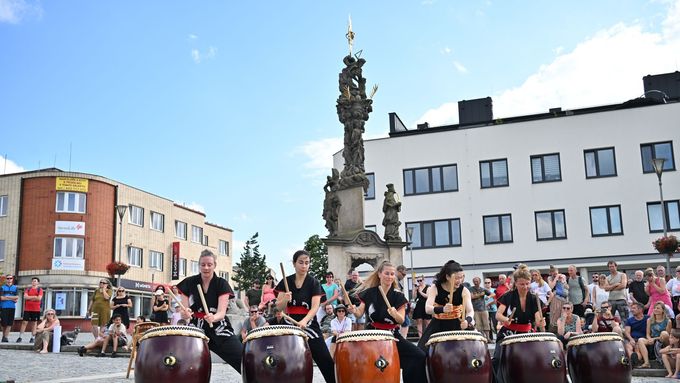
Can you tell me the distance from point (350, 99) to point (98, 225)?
33924 mm

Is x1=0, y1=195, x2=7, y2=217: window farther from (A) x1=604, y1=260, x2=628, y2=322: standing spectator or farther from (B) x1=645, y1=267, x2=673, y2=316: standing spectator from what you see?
(B) x1=645, y1=267, x2=673, y2=316: standing spectator

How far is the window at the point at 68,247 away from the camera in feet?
163

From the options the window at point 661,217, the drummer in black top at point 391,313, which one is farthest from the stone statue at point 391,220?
the window at point 661,217

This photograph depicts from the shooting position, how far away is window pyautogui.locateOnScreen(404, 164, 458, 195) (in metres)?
41.2

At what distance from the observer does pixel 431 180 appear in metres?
41.6

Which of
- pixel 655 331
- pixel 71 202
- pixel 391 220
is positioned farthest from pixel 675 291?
pixel 71 202

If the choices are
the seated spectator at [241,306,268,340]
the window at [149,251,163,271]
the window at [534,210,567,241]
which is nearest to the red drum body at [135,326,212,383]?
the seated spectator at [241,306,268,340]

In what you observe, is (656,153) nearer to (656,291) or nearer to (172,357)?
(656,291)

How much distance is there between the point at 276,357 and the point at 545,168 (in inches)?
1339

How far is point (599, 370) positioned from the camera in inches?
347

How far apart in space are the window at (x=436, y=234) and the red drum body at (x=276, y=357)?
33.0m

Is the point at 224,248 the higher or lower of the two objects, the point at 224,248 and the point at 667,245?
the higher

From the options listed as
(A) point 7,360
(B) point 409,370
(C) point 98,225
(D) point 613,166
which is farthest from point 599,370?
(C) point 98,225

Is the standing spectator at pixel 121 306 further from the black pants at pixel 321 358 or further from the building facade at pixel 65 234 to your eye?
the building facade at pixel 65 234
